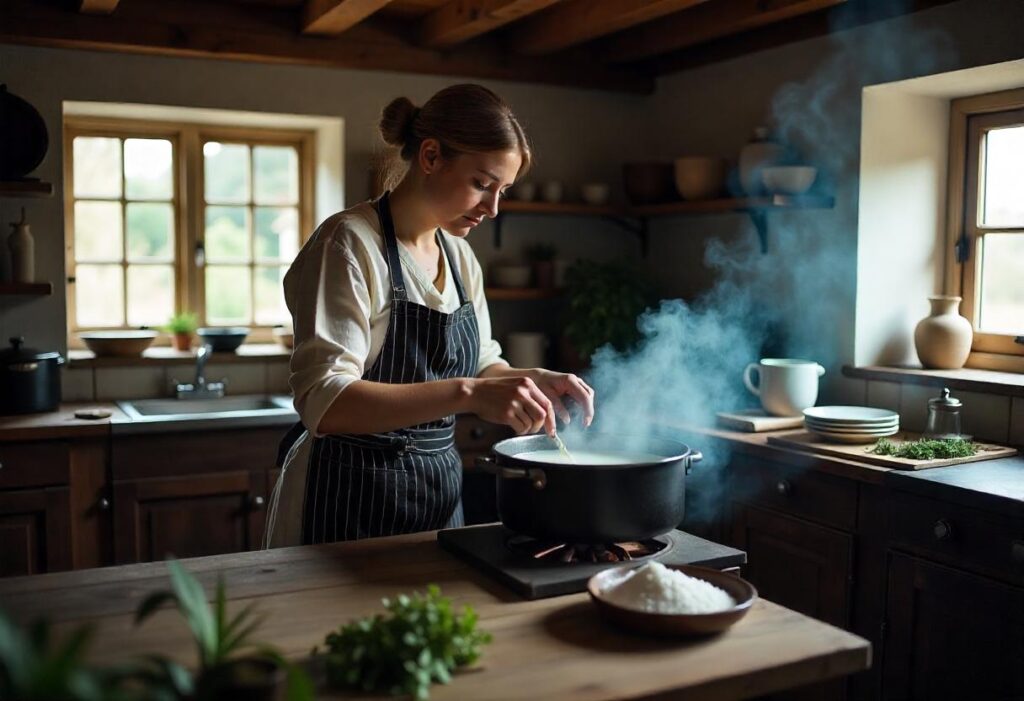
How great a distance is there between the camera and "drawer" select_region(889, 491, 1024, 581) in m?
2.33

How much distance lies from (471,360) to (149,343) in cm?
200

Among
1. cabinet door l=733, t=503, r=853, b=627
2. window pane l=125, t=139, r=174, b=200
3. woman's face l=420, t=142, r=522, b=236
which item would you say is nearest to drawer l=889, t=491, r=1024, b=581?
cabinet door l=733, t=503, r=853, b=627

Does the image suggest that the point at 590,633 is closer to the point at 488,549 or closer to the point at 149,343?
the point at 488,549

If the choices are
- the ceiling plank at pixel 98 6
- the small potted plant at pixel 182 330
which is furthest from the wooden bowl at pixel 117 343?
the ceiling plank at pixel 98 6

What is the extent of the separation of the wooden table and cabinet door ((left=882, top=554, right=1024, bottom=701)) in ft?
3.58

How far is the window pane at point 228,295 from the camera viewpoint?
4.15 metres

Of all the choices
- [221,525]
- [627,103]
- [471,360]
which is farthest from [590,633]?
[627,103]

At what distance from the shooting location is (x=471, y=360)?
2291 mm

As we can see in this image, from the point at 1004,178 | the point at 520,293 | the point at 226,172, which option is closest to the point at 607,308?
the point at 520,293

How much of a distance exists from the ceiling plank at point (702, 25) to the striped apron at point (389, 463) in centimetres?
179

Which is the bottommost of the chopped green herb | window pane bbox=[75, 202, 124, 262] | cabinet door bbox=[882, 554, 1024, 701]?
cabinet door bbox=[882, 554, 1024, 701]

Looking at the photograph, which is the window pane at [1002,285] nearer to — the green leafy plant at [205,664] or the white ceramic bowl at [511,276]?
the white ceramic bowl at [511,276]

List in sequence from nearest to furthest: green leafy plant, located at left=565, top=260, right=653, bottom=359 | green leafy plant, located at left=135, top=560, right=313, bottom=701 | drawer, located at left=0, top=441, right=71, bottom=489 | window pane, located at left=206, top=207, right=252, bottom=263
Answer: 1. green leafy plant, located at left=135, top=560, right=313, bottom=701
2. drawer, located at left=0, top=441, right=71, bottom=489
3. green leafy plant, located at left=565, top=260, right=653, bottom=359
4. window pane, located at left=206, top=207, right=252, bottom=263

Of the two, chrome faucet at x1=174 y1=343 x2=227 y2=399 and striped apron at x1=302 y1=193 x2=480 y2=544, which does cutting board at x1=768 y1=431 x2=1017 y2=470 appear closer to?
striped apron at x1=302 y1=193 x2=480 y2=544
